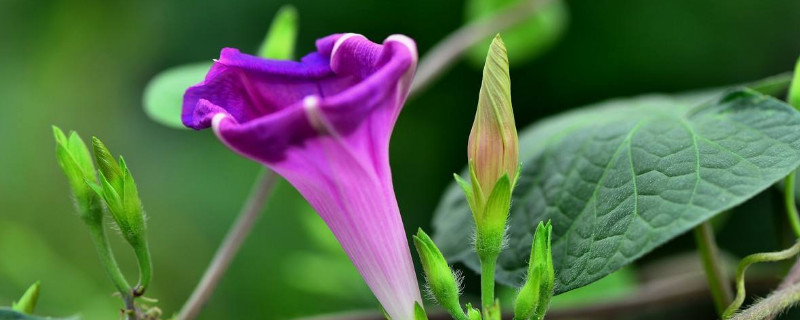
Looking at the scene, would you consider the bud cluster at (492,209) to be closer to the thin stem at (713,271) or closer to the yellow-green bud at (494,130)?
the yellow-green bud at (494,130)

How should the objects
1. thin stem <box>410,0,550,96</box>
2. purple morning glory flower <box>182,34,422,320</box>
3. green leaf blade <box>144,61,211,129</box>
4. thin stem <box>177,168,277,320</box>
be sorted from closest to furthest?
purple morning glory flower <box>182,34,422,320</box>, thin stem <box>177,168,277,320</box>, green leaf blade <box>144,61,211,129</box>, thin stem <box>410,0,550,96</box>

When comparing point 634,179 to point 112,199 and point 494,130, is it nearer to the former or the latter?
point 494,130

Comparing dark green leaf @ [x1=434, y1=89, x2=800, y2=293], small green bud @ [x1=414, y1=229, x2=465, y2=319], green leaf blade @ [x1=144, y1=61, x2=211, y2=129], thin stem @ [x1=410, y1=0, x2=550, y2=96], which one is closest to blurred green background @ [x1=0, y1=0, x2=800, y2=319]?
thin stem @ [x1=410, y1=0, x2=550, y2=96]

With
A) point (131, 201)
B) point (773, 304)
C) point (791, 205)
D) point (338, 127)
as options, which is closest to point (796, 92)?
point (791, 205)

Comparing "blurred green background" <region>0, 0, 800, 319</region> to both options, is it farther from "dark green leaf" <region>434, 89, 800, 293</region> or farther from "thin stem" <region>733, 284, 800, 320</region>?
"thin stem" <region>733, 284, 800, 320</region>

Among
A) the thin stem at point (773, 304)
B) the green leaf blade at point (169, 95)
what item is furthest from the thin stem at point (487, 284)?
the green leaf blade at point (169, 95)

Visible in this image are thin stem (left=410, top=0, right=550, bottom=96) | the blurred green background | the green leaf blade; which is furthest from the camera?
the blurred green background
